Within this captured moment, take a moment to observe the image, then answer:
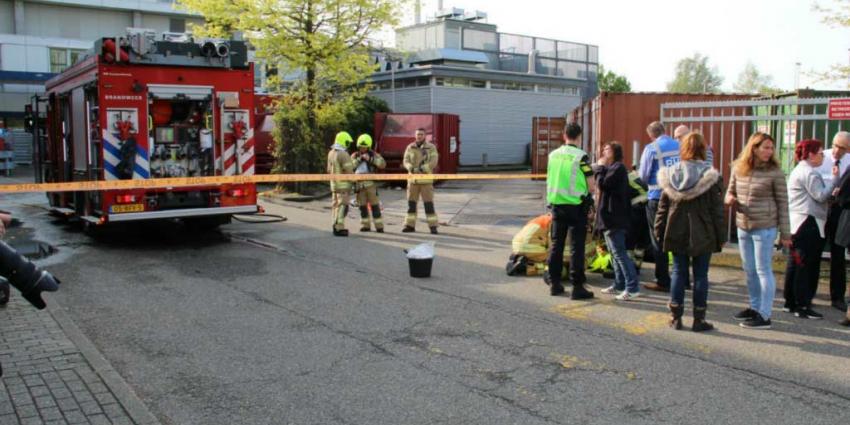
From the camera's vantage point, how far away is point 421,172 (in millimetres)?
13398

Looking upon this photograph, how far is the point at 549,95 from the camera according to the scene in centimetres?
3622

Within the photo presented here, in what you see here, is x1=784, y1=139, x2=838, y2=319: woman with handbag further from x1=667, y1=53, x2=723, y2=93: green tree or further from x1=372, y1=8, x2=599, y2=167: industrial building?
x1=667, y1=53, x2=723, y2=93: green tree

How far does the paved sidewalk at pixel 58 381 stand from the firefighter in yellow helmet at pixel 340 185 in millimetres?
6272

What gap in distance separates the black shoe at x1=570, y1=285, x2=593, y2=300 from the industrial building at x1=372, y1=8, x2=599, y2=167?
69.4ft

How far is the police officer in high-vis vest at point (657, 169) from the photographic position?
27.4ft

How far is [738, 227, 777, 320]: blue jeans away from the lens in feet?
21.6

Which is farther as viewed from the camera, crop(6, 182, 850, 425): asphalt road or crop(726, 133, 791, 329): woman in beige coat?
crop(726, 133, 791, 329): woman in beige coat

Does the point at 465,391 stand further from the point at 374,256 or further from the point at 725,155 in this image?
the point at 725,155

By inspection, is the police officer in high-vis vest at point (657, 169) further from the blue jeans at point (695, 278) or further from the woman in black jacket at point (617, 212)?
the blue jeans at point (695, 278)

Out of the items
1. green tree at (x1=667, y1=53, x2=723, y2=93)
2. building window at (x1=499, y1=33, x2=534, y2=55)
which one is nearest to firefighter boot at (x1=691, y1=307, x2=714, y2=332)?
building window at (x1=499, y1=33, x2=534, y2=55)

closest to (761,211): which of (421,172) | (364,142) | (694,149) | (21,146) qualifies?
(694,149)

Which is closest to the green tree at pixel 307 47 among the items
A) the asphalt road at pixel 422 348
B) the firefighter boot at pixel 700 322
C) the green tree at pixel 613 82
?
the asphalt road at pixel 422 348

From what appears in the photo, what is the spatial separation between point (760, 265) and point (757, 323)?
1.75 feet

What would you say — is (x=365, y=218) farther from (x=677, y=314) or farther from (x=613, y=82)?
(x=613, y=82)
